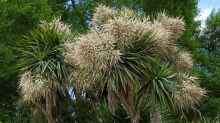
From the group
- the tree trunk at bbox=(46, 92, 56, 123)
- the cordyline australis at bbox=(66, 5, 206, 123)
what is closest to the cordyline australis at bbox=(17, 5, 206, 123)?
the cordyline australis at bbox=(66, 5, 206, 123)

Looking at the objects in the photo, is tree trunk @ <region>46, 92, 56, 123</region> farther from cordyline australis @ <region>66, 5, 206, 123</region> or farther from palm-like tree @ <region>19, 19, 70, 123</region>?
cordyline australis @ <region>66, 5, 206, 123</region>

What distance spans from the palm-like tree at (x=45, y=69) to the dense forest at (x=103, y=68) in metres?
0.04

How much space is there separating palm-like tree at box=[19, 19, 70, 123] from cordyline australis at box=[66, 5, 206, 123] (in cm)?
196

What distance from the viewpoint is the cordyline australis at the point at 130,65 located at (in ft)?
79.6

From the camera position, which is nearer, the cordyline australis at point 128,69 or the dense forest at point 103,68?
the cordyline australis at point 128,69

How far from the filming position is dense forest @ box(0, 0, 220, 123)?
24734 mm

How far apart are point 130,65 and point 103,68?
3.73 ft

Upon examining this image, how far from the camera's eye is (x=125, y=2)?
43062 millimetres

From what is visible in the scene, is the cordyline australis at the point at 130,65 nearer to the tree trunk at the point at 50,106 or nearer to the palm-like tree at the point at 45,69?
the palm-like tree at the point at 45,69

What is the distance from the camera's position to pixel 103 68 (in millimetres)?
24125

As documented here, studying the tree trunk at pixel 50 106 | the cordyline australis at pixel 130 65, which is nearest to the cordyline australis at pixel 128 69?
the cordyline australis at pixel 130 65

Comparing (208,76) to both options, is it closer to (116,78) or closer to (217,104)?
(217,104)

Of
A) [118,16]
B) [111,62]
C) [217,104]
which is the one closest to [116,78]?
[111,62]

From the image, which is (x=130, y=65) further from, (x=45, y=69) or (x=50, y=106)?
(x=50, y=106)
